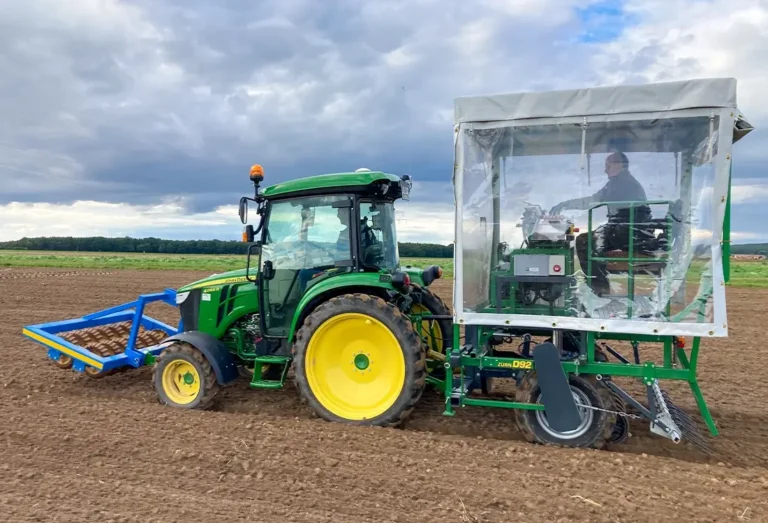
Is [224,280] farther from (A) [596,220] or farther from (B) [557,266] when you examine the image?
(A) [596,220]

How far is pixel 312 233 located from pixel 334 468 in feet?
7.96

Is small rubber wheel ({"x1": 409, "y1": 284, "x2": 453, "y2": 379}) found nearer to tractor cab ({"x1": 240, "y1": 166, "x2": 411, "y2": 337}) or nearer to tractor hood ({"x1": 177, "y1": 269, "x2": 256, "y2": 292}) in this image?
tractor cab ({"x1": 240, "y1": 166, "x2": 411, "y2": 337})

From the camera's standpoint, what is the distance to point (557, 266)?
4.98 m

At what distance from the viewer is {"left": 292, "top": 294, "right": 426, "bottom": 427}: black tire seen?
5.21 m

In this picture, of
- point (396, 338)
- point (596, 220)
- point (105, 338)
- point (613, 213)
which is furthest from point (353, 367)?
point (105, 338)

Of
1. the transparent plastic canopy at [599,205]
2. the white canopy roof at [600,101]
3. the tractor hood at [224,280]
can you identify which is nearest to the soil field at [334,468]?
the transparent plastic canopy at [599,205]

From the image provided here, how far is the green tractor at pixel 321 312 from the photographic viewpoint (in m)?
5.40

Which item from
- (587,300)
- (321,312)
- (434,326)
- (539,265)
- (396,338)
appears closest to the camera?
(587,300)

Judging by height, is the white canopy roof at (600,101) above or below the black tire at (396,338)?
above

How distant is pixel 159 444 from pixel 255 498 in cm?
134

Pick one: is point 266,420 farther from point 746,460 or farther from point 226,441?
point 746,460

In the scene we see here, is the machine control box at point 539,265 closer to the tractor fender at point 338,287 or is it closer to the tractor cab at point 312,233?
the tractor fender at point 338,287

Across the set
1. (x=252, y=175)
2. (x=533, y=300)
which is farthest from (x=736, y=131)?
(x=252, y=175)

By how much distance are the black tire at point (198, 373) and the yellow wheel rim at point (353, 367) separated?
1129 millimetres
